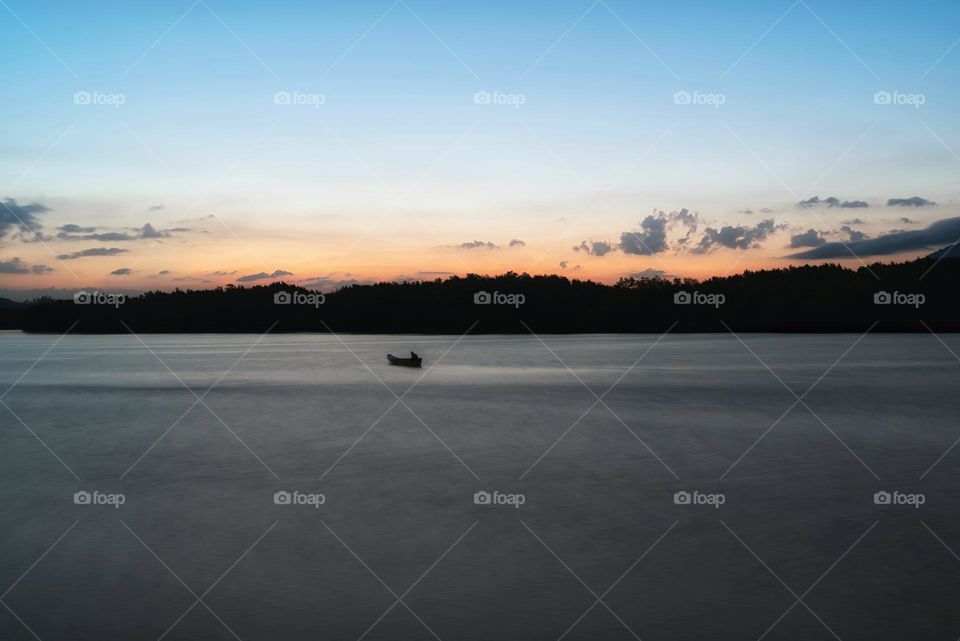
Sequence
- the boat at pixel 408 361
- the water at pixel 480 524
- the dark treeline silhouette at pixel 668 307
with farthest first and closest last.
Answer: the dark treeline silhouette at pixel 668 307 → the boat at pixel 408 361 → the water at pixel 480 524

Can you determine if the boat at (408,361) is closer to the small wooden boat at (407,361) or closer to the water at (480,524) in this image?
the small wooden boat at (407,361)

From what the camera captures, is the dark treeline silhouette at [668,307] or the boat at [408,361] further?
the dark treeline silhouette at [668,307]

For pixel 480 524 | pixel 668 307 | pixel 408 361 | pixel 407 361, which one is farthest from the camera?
pixel 668 307

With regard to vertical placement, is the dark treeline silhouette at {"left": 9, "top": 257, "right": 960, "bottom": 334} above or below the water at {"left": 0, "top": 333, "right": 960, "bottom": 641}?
above

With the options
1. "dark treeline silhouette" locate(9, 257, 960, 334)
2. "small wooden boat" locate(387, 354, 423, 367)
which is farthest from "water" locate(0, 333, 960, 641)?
"dark treeline silhouette" locate(9, 257, 960, 334)

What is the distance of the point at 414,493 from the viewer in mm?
18656

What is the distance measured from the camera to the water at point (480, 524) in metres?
10.9

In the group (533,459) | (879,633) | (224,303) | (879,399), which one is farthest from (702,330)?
(879,633)

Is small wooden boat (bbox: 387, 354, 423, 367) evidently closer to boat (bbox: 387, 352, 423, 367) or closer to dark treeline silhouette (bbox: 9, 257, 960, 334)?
boat (bbox: 387, 352, 423, 367)

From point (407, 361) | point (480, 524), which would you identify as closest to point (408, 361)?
point (407, 361)

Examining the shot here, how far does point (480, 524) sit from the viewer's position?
15500mm

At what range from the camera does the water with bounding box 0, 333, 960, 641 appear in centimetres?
1085

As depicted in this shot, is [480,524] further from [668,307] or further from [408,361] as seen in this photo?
[668,307]

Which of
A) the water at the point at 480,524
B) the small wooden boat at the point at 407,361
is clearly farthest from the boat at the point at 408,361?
the water at the point at 480,524
